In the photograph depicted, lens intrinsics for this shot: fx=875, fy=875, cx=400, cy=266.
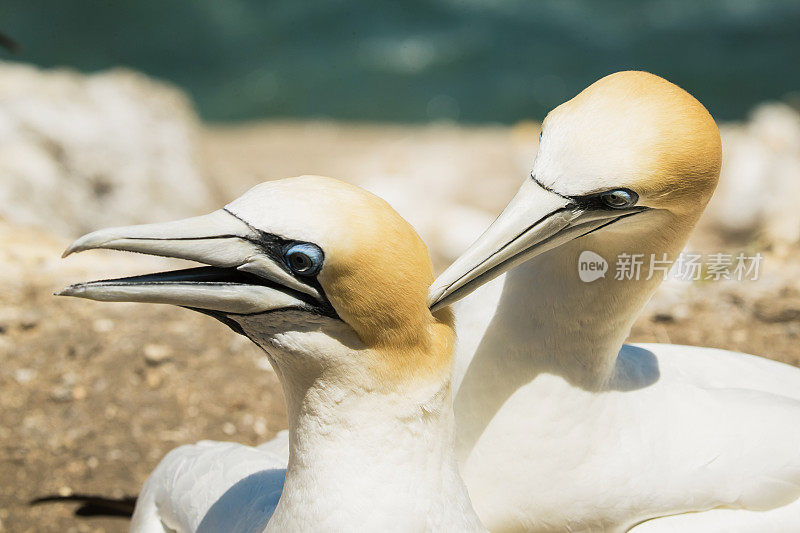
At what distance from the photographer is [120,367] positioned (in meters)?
4.62

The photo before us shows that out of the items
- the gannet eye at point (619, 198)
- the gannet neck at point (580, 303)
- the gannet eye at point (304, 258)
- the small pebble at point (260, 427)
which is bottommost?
the small pebble at point (260, 427)

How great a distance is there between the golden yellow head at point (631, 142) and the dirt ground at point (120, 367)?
8.39 feet

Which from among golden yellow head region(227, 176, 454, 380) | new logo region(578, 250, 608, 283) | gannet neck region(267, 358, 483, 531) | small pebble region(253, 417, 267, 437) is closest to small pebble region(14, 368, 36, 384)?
small pebble region(253, 417, 267, 437)

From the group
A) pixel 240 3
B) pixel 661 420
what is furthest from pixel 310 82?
pixel 661 420

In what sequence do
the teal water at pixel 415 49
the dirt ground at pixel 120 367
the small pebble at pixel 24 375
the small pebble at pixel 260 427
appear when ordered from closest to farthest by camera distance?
the dirt ground at pixel 120 367 < the small pebble at pixel 260 427 < the small pebble at pixel 24 375 < the teal water at pixel 415 49

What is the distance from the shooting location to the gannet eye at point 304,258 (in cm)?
203

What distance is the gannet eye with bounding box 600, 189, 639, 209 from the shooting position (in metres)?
2.43

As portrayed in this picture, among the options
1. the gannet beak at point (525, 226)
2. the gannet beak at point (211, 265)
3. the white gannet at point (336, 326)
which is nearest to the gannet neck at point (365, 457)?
the white gannet at point (336, 326)

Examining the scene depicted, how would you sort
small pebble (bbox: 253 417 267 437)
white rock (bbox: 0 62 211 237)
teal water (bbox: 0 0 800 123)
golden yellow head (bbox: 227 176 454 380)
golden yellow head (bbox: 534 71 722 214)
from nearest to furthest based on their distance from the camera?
golden yellow head (bbox: 227 176 454 380) → golden yellow head (bbox: 534 71 722 214) → small pebble (bbox: 253 417 267 437) → white rock (bbox: 0 62 211 237) → teal water (bbox: 0 0 800 123)

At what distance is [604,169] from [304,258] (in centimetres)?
89

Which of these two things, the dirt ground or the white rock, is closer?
→ the dirt ground

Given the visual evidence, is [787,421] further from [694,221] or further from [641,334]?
[641,334]

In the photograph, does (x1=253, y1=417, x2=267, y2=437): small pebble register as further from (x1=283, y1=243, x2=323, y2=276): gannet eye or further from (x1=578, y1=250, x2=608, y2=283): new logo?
(x1=283, y1=243, x2=323, y2=276): gannet eye

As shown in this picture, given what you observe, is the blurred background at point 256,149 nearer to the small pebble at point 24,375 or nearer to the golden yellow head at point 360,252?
the small pebble at point 24,375
